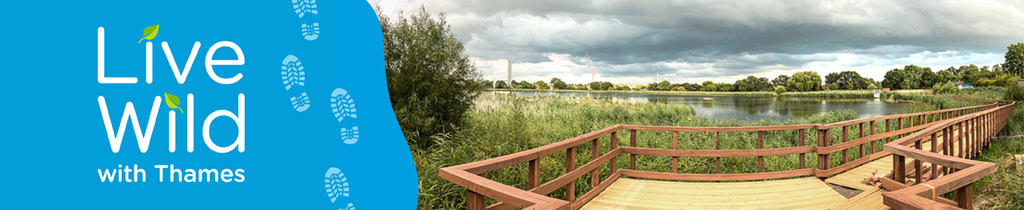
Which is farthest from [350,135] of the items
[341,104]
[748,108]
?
[748,108]

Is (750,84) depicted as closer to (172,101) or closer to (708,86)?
(708,86)

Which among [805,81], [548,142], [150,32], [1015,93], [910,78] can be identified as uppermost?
[910,78]

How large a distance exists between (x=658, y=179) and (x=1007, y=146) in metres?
12.4

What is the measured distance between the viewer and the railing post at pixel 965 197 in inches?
84.3

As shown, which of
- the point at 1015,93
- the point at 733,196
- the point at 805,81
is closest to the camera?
the point at 733,196

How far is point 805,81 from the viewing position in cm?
5884

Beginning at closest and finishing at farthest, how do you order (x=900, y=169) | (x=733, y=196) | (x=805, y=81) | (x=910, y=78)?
(x=900, y=169) → (x=733, y=196) → (x=805, y=81) → (x=910, y=78)

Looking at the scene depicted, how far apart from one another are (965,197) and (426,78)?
5.32 m

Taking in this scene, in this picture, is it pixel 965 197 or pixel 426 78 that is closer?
pixel 965 197

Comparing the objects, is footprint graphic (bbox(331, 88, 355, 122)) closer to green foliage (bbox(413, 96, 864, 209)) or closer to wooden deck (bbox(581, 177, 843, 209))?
green foliage (bbox(413, 96, 864, 209))

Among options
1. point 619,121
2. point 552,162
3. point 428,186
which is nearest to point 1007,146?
point 619,121

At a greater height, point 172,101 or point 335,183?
point 172,101

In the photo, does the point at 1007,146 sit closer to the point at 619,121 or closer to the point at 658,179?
the point at 619,121

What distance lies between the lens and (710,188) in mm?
4445
